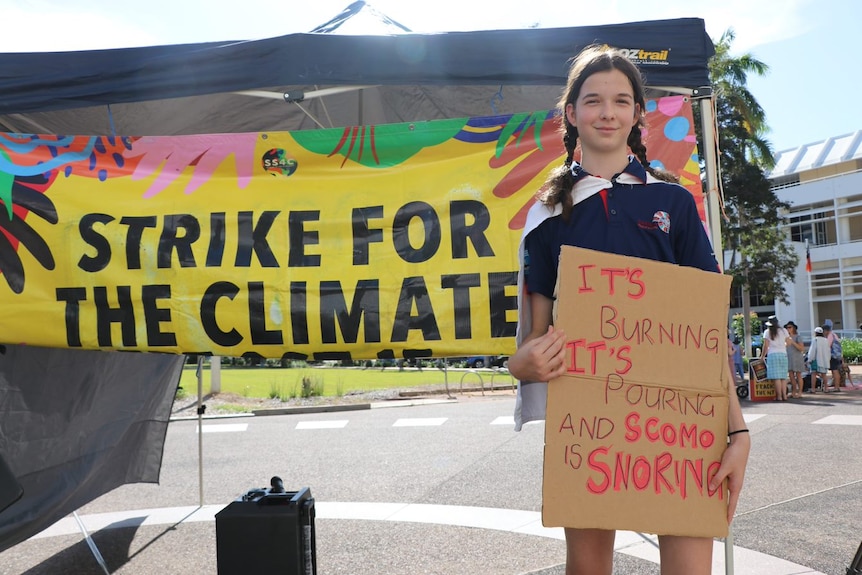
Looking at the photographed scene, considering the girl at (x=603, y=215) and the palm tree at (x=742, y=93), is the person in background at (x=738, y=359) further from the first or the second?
the girl at (x=603, y=215)

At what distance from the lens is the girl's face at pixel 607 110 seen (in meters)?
1.97

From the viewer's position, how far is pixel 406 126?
3.65 meters

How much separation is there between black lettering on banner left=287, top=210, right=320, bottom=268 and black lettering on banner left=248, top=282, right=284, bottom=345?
0.73 feet

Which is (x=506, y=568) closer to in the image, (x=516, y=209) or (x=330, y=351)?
(x=330, y=351)

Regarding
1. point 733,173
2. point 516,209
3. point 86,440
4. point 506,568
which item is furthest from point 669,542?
point 733,173

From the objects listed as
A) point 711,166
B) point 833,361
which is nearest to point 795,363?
point 833,361

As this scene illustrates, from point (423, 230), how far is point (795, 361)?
14544mm

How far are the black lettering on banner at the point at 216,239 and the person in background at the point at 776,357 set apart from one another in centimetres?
1264

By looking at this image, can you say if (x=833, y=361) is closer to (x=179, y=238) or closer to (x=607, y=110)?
(x=179, y=238)

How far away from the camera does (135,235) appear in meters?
3.60

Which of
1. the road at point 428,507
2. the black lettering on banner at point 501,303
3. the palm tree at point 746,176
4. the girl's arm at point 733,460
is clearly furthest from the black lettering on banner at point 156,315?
the palm tree at point 746,176

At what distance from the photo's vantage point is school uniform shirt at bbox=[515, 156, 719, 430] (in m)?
1.93

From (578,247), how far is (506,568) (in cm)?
316

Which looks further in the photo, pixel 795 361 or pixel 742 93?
pixel 742 93
